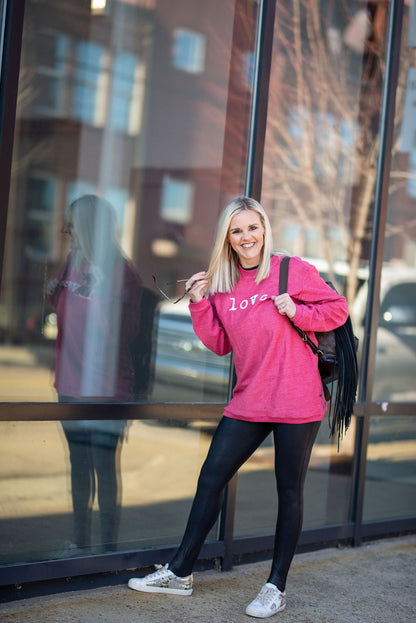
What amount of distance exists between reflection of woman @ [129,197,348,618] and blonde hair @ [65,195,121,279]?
1.26 meters

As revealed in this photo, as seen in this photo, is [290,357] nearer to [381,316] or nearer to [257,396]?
[257,396]

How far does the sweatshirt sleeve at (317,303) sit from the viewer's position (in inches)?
129

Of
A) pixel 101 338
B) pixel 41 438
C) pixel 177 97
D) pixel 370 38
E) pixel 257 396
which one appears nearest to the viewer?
pixel 257 396

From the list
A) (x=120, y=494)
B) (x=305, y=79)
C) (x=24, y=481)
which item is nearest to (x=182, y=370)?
(x=120, y=494)

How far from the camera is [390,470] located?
17.1 ft

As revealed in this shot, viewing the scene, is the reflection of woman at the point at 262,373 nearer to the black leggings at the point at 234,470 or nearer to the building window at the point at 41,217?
the black leggings at the point at 234,470

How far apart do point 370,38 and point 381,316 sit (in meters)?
1.95

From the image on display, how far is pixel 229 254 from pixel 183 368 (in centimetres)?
125

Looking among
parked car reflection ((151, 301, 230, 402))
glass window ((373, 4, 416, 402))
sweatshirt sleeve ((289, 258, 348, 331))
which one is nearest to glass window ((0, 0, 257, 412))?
parked car reflection ((151, 301, 230, 402))

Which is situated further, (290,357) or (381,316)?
(381,316)

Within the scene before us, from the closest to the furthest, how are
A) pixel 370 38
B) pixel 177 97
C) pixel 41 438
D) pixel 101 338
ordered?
pixel 41 438, pixel 101 338, pixel 370 38, pixel 177 97

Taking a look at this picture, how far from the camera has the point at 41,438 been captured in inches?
145

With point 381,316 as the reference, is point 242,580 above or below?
below

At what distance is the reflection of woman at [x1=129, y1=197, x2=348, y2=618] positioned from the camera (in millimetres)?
3281
